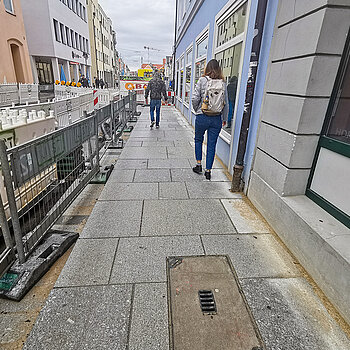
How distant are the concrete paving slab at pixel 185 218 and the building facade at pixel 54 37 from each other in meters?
20.5

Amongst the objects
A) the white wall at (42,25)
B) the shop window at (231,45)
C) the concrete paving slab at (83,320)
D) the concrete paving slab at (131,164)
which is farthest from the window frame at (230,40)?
the white wall at (42,25)

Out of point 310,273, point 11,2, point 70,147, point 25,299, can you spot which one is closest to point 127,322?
point 25,299

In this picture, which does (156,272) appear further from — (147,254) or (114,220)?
(114,220)

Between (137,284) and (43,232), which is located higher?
(43,232)

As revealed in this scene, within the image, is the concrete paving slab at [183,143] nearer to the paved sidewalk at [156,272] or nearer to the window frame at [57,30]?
the paved sidewalk at [156,272]

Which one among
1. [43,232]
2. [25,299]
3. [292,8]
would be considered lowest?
[25,299]

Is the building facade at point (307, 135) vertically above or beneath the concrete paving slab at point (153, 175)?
above

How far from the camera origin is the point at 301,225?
8.02ft

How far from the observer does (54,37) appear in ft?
79.4

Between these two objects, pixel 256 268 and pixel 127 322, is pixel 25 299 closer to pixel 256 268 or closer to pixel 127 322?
pixel 127 322


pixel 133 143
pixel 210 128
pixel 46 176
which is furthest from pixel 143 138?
pixel 46 176

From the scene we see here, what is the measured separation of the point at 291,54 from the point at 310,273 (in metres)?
2.40

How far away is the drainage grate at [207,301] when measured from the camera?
6.41 ft

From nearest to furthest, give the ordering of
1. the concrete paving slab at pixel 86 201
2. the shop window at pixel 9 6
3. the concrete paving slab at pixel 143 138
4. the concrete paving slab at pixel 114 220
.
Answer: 1. the concrete paving slab at pixel 114 220
2. the concrete paving slab at pixel 86 201
3. the concrete paving slab at pixel 143 138
4. the shop window at pixel 9 6
